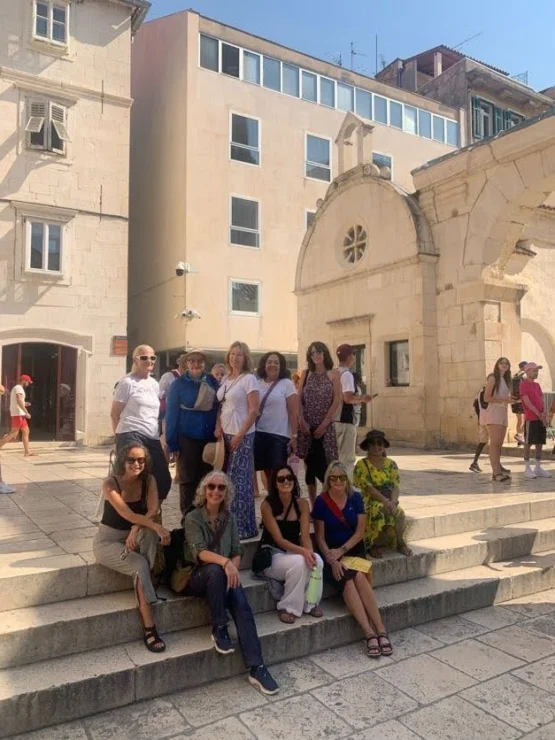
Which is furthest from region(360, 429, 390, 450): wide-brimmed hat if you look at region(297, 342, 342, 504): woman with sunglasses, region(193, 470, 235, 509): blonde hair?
region(193, 470, 235, 509): blonde hair

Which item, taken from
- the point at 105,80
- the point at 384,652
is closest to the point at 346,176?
the point at 105,80

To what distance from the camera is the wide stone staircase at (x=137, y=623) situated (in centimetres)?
330

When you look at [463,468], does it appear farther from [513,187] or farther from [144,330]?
[144,330]

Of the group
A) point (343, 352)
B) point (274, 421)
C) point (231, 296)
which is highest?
point (231, 296)

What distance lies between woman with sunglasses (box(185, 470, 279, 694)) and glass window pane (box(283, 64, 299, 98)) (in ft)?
71.8

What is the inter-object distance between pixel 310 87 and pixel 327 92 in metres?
0.85

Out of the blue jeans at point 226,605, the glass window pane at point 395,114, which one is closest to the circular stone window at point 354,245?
the blue jeans at point 226,605

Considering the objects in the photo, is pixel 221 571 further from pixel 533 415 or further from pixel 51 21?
pixel 51 21

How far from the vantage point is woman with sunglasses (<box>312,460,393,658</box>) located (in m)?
4.24

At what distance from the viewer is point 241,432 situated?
482 centimetres

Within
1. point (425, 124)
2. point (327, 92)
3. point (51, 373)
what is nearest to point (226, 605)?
point (51, 373)

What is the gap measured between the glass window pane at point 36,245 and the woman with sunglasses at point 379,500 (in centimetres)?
1259

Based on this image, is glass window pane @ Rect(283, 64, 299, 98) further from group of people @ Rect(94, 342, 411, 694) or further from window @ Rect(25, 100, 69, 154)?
group of people @ Rect(94, 342, 411, 694)

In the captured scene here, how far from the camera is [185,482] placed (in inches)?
196
